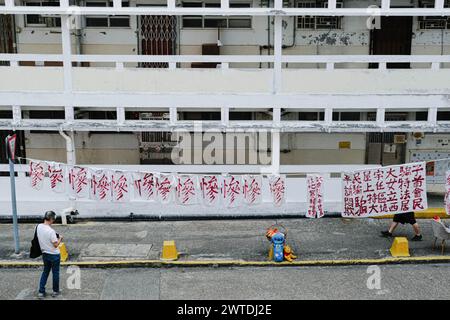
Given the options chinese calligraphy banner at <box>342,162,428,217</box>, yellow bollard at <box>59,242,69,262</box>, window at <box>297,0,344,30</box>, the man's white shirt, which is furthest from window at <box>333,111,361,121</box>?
the man's white shirt

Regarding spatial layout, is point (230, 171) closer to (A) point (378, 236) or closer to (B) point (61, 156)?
(A) point (378, 236)

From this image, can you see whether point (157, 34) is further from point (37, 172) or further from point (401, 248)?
point (401, 248)

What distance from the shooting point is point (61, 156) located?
16062 millimetres

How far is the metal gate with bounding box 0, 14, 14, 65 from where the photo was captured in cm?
1520

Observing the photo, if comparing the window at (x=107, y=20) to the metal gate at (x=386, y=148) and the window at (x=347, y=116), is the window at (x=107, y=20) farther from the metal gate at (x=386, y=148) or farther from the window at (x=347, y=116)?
the metal gate at (x=386, y=148)

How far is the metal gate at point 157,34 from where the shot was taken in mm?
15316

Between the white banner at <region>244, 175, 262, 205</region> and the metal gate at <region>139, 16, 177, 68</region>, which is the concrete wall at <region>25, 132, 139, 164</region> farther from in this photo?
the white banner at <region>244, 175, 262, 205</region>

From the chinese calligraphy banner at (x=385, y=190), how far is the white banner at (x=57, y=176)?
6985 millimetres

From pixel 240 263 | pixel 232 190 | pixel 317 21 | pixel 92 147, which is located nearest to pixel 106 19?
pixel 92 147

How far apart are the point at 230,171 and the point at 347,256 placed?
4.18 m

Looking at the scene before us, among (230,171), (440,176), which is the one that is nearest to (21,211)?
(230,171)

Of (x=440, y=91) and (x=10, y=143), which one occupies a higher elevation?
(x=440, y=91)

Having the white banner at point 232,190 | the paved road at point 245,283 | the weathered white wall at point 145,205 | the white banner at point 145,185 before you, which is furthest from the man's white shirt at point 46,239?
the weathered white wall at point 145,205
